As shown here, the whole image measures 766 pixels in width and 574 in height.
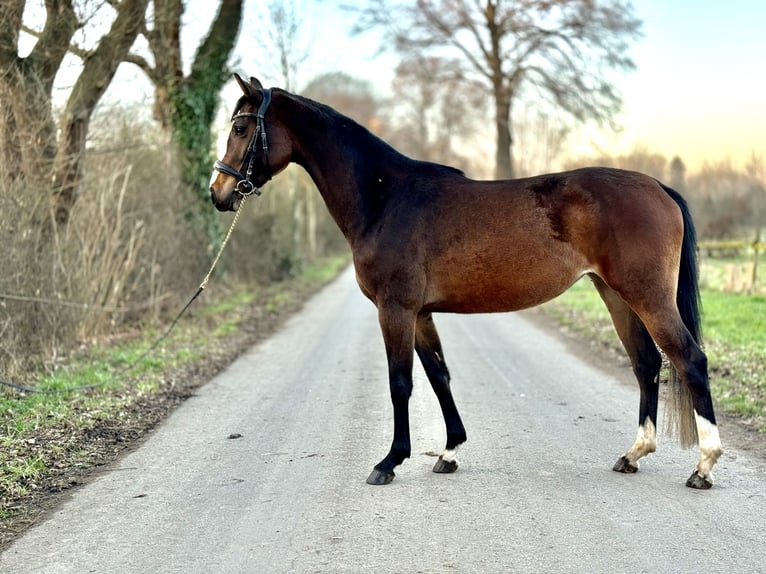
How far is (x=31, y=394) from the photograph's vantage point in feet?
24.7

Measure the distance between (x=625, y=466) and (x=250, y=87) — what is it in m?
3.51

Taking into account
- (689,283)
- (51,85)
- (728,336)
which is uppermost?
(51,85)

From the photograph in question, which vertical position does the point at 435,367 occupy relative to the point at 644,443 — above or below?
above

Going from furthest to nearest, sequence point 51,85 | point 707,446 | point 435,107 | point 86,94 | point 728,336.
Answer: point 435,107 < point 86,94 < point 728,336 < point 51,85 < point 707,446

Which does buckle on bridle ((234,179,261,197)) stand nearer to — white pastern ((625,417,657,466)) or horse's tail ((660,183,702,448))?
horse's tail ((660,183,702,448))

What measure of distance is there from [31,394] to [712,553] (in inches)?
241

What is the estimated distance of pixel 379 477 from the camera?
5051mm

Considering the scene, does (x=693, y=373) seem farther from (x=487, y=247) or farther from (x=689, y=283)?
(x=487, y=247)

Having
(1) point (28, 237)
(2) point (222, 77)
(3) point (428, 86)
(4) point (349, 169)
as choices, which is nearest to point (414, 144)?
(3) point (428, 86)

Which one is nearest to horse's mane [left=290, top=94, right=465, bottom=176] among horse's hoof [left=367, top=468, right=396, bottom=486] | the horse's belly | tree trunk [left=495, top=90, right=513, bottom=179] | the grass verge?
the horse's belly

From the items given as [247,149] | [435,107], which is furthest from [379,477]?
[435,107]

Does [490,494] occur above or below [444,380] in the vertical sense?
below

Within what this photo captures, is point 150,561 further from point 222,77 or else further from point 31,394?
point 222,77

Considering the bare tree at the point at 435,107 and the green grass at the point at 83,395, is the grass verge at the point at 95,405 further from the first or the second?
the bare tree at the point at 435,107
